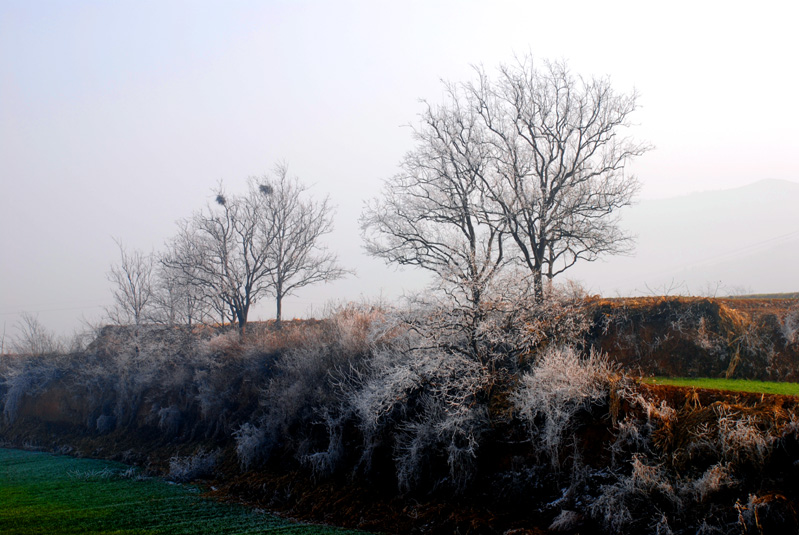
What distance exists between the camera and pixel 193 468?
20.9 m

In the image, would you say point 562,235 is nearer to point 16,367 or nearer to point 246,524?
point 246,524

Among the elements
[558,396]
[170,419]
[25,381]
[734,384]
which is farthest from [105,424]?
[734,384]

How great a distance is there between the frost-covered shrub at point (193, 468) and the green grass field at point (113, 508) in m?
0.57

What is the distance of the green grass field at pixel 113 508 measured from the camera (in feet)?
45.1

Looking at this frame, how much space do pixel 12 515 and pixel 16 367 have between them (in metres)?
27.4

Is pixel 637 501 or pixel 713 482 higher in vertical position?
pixel 713 482

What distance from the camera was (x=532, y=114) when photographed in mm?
23469

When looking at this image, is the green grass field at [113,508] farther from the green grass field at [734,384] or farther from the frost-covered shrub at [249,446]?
the green grass field at [734,384]

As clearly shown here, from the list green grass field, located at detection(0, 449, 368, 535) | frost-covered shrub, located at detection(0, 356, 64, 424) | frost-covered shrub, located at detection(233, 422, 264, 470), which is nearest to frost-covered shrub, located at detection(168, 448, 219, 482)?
green grass field, located at detection(0, 449, 368, 535)

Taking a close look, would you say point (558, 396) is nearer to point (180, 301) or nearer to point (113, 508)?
point (113, 508)

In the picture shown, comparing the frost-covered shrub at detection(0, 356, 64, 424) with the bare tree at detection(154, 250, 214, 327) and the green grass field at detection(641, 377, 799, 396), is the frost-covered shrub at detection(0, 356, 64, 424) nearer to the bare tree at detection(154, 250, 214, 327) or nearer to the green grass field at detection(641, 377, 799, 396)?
the bare tree at detection(154, 250, 214, 327)

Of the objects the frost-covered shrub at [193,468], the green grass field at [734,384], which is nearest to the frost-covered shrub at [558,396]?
the green grass field at [734,384]

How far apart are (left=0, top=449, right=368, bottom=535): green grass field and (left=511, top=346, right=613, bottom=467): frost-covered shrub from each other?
205 inches

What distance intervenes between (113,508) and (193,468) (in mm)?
5204
